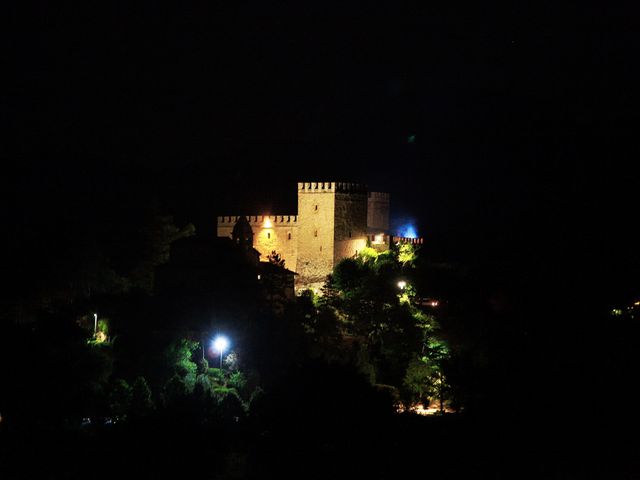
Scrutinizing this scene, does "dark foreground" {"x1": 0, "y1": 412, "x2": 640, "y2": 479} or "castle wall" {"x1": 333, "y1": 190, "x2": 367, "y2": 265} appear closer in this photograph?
"dark foreground" {"x1": 0, "y1": 412, "x2": 640, "y2": 479}

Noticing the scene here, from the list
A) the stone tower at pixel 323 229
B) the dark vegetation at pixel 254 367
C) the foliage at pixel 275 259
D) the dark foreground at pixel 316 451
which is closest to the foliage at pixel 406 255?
the dark vegetation at pixel 254 367

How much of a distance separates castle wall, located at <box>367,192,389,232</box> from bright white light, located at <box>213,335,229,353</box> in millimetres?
12381

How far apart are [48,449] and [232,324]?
11.9 metres

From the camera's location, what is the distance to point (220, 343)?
2867cm

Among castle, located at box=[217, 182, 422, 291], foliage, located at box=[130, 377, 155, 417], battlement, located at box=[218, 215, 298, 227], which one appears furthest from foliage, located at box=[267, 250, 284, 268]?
foliage, located at box=[130, 377, 155, 417]

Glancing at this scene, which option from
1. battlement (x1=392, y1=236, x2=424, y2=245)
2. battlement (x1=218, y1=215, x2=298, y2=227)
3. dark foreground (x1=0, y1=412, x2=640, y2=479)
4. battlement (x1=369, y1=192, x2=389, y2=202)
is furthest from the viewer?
battlement (x1=369, y1=192, x2=389, y2=202)

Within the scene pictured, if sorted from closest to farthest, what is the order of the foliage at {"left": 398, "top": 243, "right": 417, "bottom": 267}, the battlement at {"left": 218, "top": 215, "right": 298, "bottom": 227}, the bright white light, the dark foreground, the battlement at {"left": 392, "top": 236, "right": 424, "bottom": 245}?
the dark foreground < the bright white light < the battlement at {"left": 218, "top": 215, "right": 298, "bottom": 227} < the foliage at {"left": 398, "top": 243, "right": 417, "bottom": 267} < the battlement at {"left": 392, "top": 236, "right": 424, "bottom": 245}

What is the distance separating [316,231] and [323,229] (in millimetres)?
273

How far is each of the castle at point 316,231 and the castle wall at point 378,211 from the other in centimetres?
329

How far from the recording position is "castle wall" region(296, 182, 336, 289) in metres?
35.7

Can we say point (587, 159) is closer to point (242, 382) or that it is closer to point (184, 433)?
point (242, 382)

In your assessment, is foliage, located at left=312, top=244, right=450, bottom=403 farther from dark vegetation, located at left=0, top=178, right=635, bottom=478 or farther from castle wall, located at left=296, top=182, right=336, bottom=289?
castle wall, located at left=296, top=182, right=336, bottom=289

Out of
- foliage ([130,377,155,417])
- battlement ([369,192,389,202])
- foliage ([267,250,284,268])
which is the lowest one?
foliage ([130,377,155,417])

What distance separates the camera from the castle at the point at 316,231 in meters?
35.8
